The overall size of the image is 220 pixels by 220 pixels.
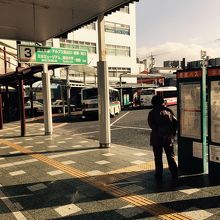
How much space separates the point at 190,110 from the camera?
6582 millimetres

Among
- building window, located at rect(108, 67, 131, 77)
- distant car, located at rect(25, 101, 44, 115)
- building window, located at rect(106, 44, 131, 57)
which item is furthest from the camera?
building window, located at rect(108, 67, 131, 77)

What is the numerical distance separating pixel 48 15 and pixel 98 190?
23.9 feet

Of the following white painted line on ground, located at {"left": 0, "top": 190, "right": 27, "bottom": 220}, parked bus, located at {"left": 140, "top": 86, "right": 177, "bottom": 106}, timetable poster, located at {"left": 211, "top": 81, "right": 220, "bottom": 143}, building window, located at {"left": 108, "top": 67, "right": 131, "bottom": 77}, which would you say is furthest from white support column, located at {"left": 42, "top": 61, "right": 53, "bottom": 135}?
building window, located at {"left": 108, "top": 67, "right": 131, "bottom": 77}

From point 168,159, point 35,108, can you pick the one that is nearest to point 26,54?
point 168,159

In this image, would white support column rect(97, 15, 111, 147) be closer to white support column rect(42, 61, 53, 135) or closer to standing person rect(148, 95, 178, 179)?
standing person rect(148, 95, 178, 179)

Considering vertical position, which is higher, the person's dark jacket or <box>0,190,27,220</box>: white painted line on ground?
the person's dark jacket

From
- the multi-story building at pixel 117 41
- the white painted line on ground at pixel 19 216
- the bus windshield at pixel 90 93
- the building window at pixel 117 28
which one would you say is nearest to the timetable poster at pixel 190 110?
the white painted line on ground at pixel 19 216

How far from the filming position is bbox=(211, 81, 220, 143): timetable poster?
588 cm

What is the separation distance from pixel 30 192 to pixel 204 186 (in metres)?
3.55

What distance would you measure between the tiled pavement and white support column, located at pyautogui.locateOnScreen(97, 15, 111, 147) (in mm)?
1106

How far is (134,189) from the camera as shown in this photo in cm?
589

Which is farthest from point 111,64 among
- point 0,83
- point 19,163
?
point 19,163

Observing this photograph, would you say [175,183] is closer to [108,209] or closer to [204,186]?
[204,186]

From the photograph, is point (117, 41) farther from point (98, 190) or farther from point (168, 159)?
point (98, 190)
